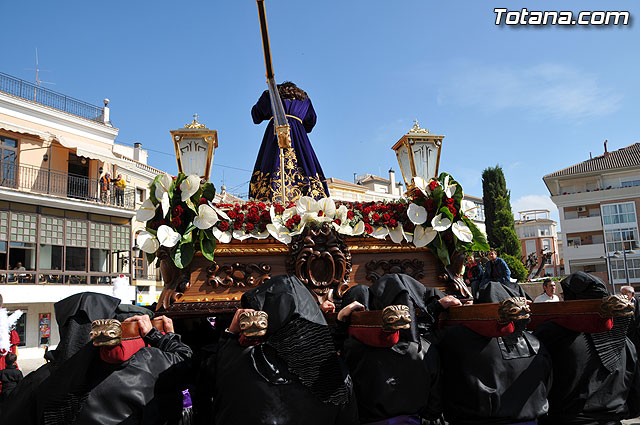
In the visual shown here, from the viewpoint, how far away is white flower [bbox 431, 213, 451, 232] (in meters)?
4.35

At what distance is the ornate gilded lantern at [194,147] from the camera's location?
4.87 m

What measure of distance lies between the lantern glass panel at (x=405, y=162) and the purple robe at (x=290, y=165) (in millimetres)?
868

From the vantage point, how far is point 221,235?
13.8 feet

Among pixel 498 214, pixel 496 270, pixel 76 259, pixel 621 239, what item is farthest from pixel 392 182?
pixel 496 270

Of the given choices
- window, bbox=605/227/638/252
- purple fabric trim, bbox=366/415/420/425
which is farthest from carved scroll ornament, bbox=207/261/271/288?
window, bbox=605/227/638/252

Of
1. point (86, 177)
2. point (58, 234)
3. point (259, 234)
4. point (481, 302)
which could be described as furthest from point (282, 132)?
point (86, 177)

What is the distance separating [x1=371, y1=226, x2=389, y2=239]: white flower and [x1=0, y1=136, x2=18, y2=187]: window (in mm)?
20113

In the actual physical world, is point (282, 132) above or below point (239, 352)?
above

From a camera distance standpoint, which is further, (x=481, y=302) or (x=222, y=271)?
(x=222, y=271)

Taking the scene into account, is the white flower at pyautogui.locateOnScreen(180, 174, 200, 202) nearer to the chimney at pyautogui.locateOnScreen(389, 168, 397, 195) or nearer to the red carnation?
the red carnation

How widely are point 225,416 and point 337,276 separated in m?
1.82

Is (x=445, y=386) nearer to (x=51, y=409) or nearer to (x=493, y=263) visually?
(x=51, y=409)

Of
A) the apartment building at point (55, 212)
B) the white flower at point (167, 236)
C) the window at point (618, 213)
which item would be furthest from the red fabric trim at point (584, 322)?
the window at point (618, 213)

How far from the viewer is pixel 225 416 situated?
258cm
